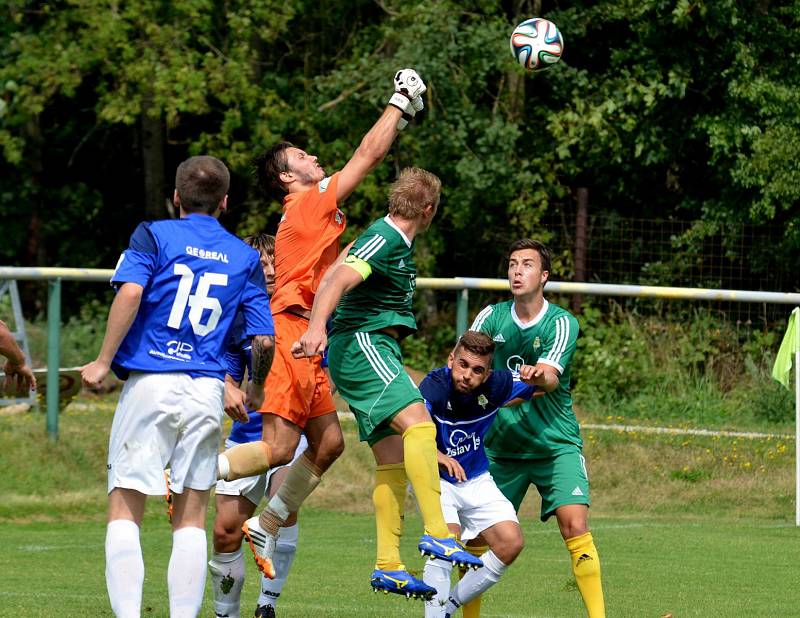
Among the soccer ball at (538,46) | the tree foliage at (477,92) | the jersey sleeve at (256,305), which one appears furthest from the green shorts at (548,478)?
the tree foliage at (477,92)

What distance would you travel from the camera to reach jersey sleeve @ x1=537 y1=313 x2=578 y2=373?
23.4 feet

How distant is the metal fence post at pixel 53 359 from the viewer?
40.4 ft

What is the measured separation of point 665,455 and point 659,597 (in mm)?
5170

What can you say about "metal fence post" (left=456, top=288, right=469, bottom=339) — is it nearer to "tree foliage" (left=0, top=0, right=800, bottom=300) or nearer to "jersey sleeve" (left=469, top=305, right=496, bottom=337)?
"jersey sleeve" (left=469, top=305, right=496, bottom=337)

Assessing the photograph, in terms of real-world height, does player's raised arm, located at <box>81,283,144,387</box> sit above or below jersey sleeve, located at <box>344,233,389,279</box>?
below

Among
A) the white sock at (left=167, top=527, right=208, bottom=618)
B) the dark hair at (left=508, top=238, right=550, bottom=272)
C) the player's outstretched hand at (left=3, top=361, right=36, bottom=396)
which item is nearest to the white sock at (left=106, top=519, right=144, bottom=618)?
the white sock at (left=167, top=527, right=208, bottom=618)

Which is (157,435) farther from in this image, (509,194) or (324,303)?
(509,194)

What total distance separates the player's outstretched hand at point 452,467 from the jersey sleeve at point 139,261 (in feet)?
6.34

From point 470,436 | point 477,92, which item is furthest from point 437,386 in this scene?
point 477,92

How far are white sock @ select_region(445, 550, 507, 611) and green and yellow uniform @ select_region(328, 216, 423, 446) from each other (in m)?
0.82

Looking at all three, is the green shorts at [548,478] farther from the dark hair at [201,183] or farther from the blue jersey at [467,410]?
the dark hair at [201,183]

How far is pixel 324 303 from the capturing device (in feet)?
21.3

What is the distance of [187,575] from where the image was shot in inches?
233

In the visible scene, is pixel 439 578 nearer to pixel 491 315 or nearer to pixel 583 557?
pixel 583 557
